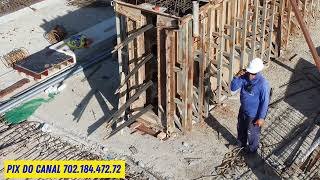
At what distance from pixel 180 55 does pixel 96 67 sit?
4136 millimetres

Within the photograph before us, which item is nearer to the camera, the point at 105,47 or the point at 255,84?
the point at 255,84

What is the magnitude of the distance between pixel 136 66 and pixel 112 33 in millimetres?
4972

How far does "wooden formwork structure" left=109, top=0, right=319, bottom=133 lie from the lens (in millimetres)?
8945

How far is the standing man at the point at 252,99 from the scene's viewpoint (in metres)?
8.55

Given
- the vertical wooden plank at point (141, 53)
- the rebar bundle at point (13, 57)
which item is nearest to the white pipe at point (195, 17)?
the vertical wooden plank at point (141, 53)

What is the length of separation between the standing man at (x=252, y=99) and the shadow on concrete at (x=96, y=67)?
3152 mm

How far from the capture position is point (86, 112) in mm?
10703

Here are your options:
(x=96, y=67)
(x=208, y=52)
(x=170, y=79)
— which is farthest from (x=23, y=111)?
(x=208, y=52)

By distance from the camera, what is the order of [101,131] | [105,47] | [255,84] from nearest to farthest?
[255,84] < [101,131] < [105,47]

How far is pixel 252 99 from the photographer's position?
870cm

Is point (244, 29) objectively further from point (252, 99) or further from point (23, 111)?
point (23, 111)

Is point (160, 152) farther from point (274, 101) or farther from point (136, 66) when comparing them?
point (274, 101)

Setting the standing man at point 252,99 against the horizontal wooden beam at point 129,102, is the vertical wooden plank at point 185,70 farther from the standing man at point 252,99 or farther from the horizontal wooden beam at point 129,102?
the standing man at point 252,99

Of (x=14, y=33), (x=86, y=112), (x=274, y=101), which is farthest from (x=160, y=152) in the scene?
(x=14, y=33)
